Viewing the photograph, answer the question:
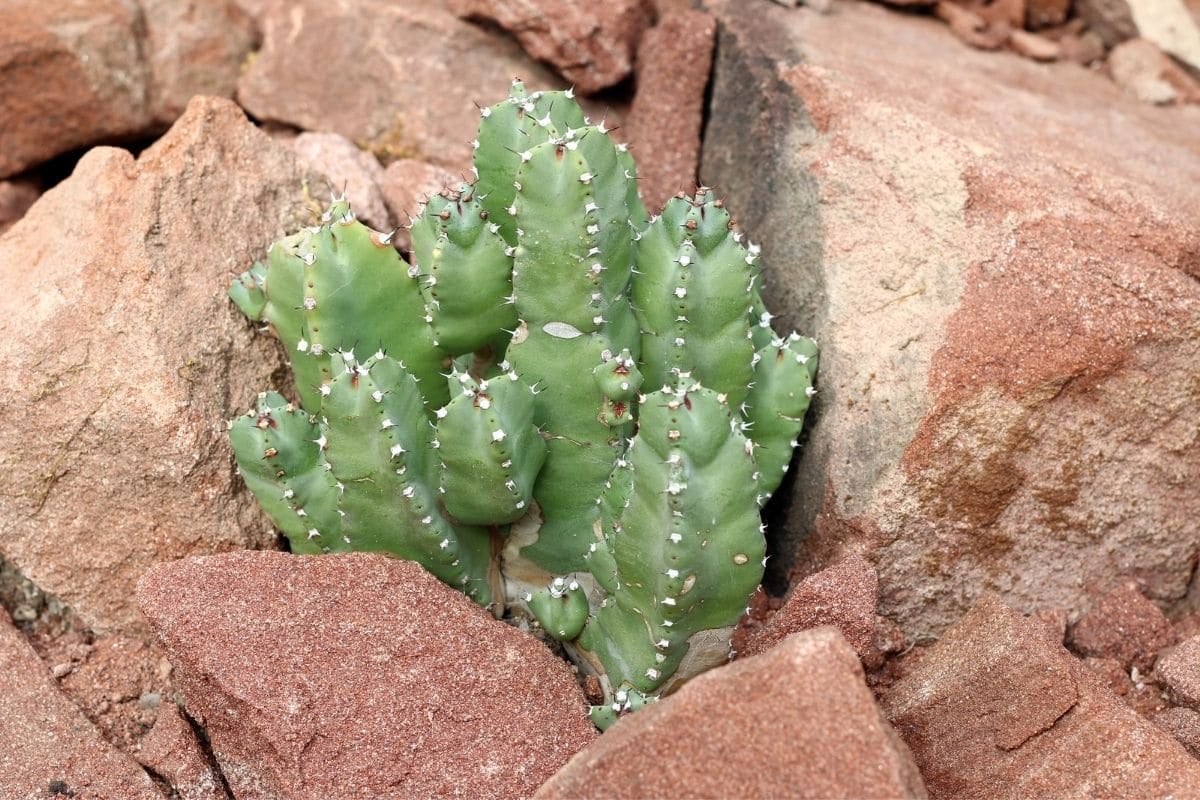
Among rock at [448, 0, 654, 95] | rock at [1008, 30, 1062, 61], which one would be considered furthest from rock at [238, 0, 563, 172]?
rock at [1008, 30, 1062, 61]

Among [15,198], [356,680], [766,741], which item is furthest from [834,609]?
[15,198]

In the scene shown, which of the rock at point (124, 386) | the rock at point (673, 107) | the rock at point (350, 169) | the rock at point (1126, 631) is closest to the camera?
the rock at point (124, 386)

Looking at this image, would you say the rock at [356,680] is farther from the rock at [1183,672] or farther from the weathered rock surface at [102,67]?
the weathered rock surface at [102,67]

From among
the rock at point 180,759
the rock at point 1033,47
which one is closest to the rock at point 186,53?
the rock at point 180,759

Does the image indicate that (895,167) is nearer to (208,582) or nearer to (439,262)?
(439,262)

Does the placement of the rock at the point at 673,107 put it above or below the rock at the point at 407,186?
above
